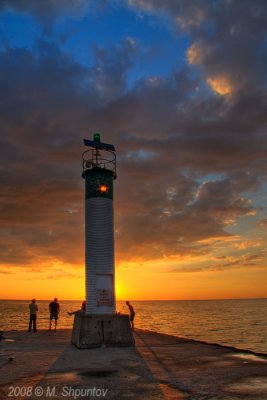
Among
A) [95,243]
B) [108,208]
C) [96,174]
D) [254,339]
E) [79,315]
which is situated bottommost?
[254,339]

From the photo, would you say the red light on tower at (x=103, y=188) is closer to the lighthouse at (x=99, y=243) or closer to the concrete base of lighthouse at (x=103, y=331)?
the lighthouse at (x=99, y=243)

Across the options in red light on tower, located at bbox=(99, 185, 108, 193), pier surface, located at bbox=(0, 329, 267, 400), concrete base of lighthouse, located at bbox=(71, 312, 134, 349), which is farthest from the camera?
red light on tower, located at bbox=(99, 185, 108, 193)

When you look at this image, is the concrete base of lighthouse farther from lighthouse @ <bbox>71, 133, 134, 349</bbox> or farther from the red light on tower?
the red light on tower

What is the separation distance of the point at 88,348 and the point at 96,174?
8.11m

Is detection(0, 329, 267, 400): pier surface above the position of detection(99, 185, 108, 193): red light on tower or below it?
below

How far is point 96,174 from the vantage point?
20.3 metres

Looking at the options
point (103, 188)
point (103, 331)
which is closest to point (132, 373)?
point (103, 331)

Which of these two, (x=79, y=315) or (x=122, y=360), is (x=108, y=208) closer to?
(x=79, y=315)

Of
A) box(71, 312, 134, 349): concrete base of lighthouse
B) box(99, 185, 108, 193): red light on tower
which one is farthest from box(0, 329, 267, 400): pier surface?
box(99, 185, 108, 193): red light on tower

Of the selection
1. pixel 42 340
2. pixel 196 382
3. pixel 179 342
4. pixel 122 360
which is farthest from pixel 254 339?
pixel 196 382

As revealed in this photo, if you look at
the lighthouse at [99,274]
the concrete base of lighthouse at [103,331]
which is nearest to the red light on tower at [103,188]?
the lighthouse at [99,274]

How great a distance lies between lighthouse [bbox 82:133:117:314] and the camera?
63.4 ft

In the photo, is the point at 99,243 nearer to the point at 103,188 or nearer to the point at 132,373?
the point at 103,188

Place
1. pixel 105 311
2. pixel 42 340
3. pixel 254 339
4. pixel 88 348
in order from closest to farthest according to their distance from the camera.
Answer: pixel 88 348 → pixel 105 311 → pixel 42 340 → pixel 254 339
